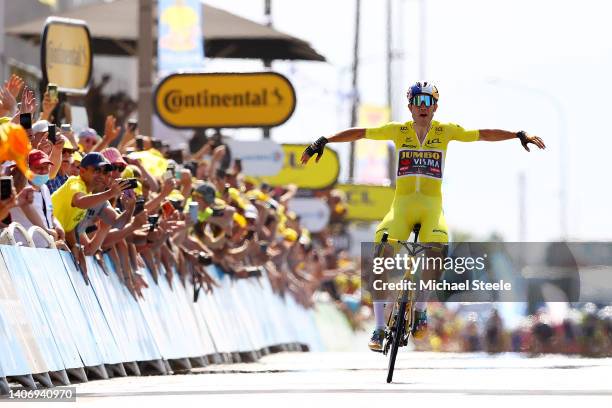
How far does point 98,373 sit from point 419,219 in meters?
3.23

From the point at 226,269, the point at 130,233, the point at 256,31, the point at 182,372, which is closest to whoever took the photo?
the point at 130,233

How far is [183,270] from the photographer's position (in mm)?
22141

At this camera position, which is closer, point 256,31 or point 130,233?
point 130,233

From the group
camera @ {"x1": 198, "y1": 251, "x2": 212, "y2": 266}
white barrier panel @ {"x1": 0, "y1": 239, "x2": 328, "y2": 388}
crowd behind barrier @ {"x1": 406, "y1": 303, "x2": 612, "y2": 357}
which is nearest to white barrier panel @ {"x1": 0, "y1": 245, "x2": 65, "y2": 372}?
white barrier panel @ {"x1": 0, "y1": 239, "x2": 328, "y2": 388}

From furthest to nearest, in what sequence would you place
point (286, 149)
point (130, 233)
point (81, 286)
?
point (286, 149) → point (130, 233) → point (81, 286)

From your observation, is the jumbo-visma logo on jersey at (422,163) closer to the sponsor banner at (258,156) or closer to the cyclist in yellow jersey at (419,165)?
the cyclist in yellow jersey at (419,165)

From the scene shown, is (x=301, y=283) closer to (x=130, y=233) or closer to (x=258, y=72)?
(x=258, y=72)

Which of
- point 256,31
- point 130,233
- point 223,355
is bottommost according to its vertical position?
point 223,355

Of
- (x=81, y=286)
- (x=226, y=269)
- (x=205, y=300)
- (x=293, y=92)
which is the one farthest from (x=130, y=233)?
(x=293, y=92)

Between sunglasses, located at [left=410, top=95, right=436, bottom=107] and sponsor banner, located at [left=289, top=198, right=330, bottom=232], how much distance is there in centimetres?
2687

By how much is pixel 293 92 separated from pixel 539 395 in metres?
18.8

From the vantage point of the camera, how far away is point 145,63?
29.1m

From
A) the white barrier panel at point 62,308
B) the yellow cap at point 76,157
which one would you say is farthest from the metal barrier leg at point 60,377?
the yellow cap at point 76,157

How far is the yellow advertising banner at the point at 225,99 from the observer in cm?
3241
